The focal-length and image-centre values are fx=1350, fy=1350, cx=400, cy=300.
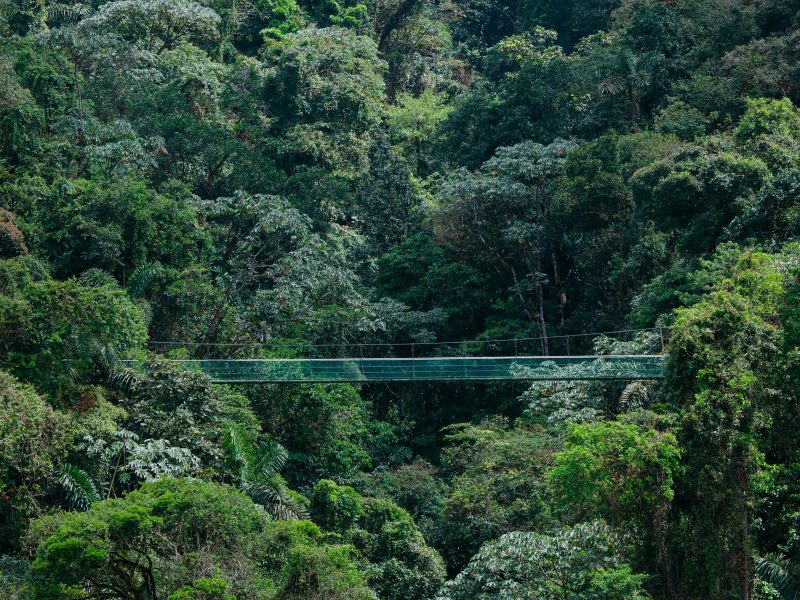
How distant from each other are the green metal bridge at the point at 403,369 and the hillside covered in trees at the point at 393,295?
602 millimetres

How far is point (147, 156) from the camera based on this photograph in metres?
23.7

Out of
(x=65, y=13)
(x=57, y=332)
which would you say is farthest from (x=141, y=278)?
(x=65, y=13)

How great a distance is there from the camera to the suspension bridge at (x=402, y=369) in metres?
17.1

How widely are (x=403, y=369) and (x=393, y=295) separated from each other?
763 cm

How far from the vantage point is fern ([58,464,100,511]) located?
49.9 feet

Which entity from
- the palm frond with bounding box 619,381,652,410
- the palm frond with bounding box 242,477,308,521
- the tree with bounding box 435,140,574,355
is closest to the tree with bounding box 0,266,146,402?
the palm frond with bounding box 242,477,308,521

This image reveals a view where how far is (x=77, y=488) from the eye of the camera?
15.3 metres

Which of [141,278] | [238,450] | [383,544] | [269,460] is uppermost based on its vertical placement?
[141,278]

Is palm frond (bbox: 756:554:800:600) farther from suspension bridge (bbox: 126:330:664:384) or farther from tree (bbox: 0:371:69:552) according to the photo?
tree (bbox: 0:371:69:552)

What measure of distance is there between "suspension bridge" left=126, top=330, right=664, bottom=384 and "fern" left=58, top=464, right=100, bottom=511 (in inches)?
90.1

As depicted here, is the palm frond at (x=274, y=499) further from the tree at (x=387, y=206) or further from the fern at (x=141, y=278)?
the tree at (x=387, y=206)

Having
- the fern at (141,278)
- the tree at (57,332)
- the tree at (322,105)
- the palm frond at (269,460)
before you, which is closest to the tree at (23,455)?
the tree at (57,332)

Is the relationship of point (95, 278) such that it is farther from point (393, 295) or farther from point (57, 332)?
point (393, 295)

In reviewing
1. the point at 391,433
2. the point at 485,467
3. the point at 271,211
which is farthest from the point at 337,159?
the point at 485,467
